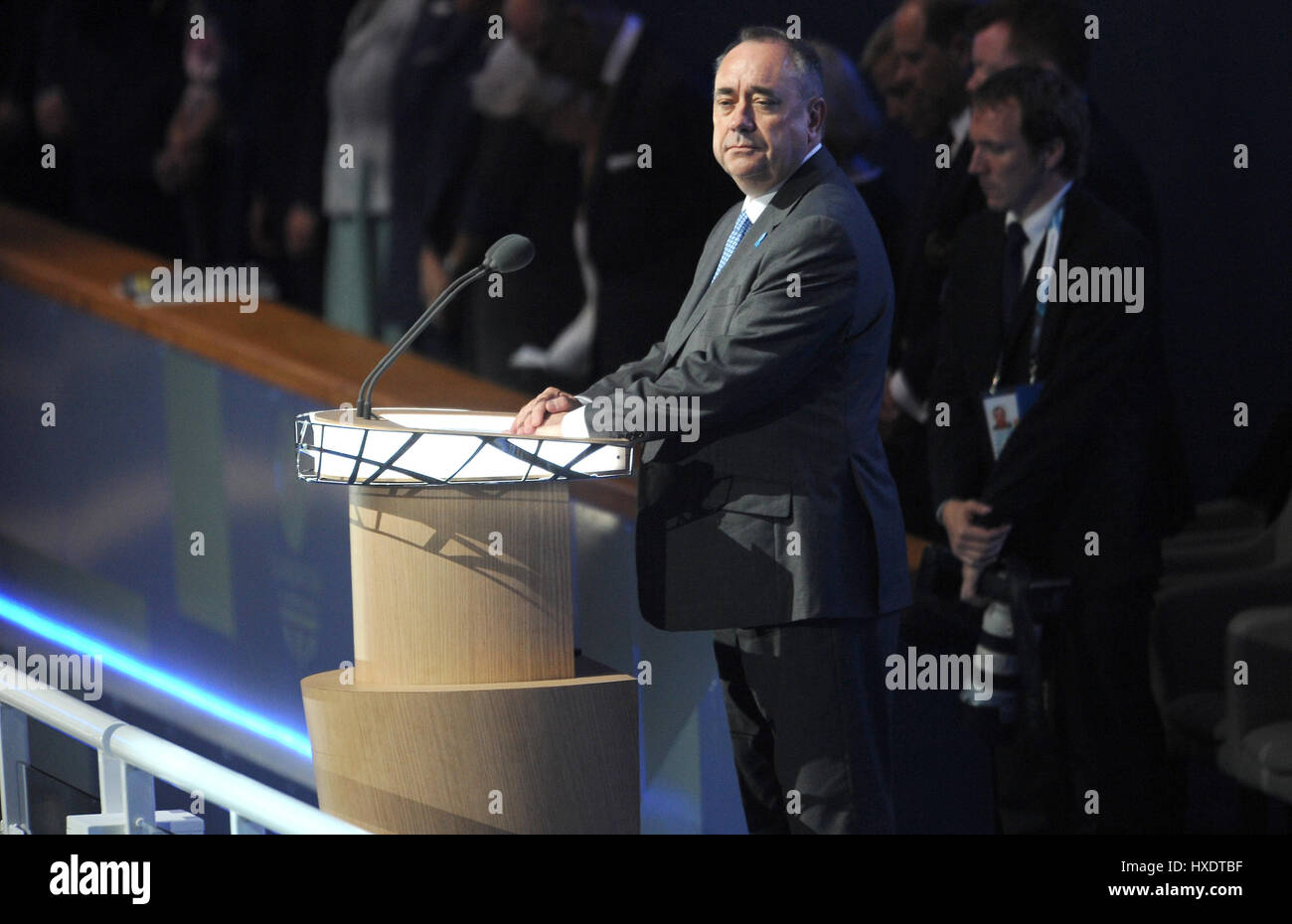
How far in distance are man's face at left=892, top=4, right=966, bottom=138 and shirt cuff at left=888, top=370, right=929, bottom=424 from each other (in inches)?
21.4

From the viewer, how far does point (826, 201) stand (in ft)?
7.54

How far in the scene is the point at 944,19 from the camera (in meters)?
3.76

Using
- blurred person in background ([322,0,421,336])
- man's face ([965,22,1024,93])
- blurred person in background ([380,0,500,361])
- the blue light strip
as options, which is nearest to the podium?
the blue light strip

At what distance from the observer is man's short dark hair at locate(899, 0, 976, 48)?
3.73 metres

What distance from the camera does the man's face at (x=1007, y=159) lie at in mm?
3211

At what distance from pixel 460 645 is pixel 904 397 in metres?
1.66

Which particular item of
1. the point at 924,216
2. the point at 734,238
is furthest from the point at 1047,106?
the point at 734,238

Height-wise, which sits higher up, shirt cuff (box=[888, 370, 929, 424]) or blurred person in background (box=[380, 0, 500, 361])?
blurred person in background (box=[380, 0, 500, 361])

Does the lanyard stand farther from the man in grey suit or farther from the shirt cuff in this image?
the man in grey suit

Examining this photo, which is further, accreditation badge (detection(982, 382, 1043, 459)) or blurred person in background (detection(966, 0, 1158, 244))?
blurred person in background (detection(966, 0, 1158, 244))

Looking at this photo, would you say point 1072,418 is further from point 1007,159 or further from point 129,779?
point 129,779

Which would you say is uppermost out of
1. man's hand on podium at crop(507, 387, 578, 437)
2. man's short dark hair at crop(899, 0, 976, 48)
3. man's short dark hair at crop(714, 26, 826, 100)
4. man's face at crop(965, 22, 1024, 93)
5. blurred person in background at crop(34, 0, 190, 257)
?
blurred person in background at crop(34, 0, 190, 257)

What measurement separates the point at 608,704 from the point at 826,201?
0.69 meters

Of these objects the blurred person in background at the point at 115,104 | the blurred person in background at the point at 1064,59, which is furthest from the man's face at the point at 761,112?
the blurred person in background at the point at 115,104
